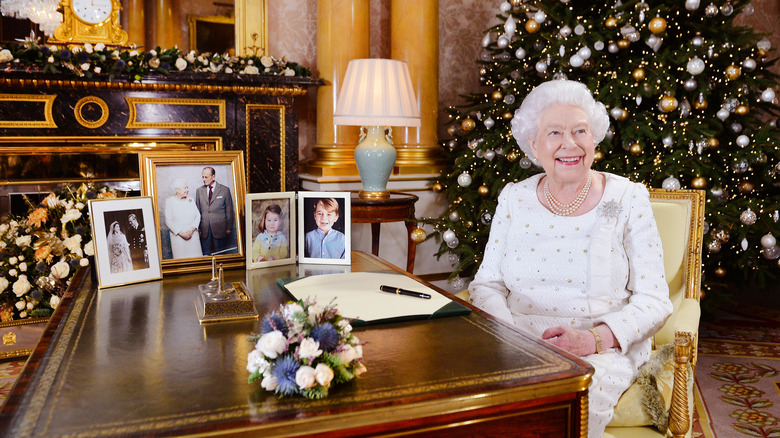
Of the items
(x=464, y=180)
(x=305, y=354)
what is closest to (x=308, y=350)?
(x=305, y=354)

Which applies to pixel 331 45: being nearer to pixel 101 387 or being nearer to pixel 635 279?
pixel 635 279

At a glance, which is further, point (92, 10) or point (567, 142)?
point (92, 10)

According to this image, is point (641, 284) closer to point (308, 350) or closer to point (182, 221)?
point (308, 350)

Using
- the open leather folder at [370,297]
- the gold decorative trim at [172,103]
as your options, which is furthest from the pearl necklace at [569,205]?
the gold decorative trim at [172,103]

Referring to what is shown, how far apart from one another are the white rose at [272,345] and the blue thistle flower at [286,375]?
2 cm

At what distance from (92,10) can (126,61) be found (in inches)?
18.9

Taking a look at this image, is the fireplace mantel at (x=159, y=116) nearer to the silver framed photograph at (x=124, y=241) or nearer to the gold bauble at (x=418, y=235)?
the gold bauble at (x=418, y=235)

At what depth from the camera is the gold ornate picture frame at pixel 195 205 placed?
1707mm

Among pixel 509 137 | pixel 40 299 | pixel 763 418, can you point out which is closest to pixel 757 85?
pixel 509 137

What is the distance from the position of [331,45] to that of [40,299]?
247 cm

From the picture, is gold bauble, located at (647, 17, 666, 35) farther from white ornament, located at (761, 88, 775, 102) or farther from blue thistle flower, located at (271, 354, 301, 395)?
blue thistle flower, located at (271, 354, 301, 395)

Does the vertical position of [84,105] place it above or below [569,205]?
above

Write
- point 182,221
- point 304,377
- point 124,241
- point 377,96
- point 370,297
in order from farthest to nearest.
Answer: point 377,96
point 182,221
point 124,241
point 370,297
point 304,377

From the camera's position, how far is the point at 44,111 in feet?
12.3
